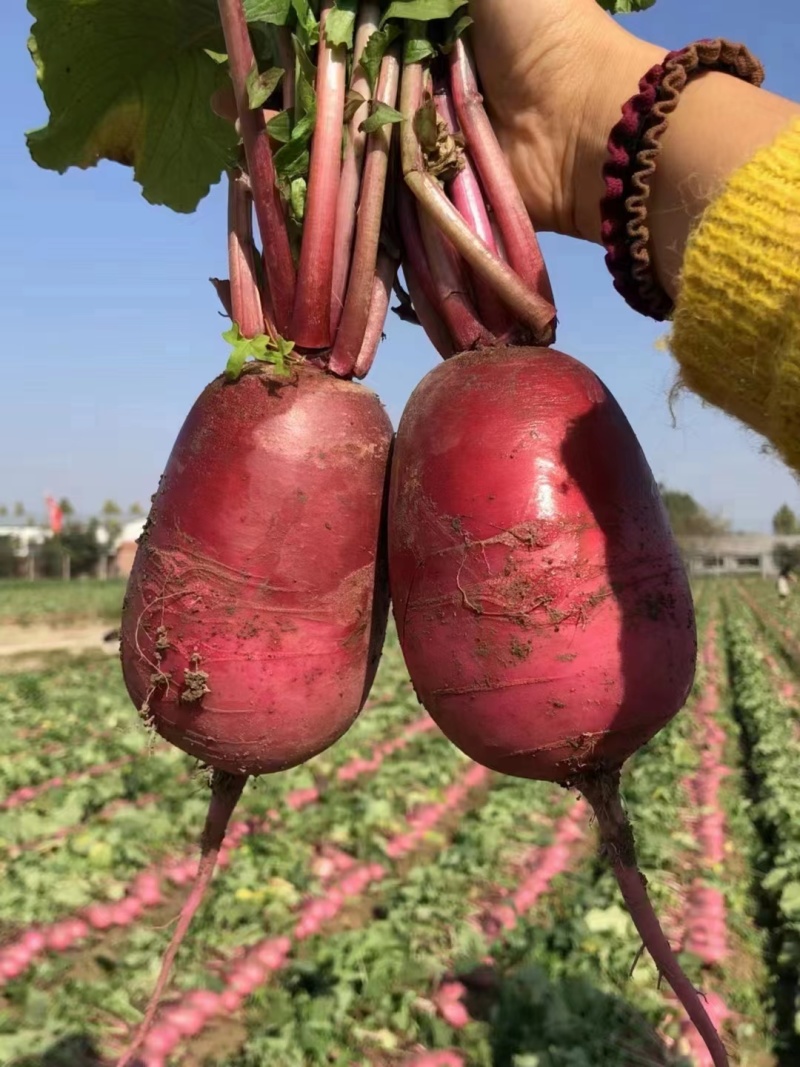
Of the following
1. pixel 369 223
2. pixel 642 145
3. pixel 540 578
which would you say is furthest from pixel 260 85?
pixel 540 578

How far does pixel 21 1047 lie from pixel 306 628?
2.91m

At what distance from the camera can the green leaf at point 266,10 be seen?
162 centimetres

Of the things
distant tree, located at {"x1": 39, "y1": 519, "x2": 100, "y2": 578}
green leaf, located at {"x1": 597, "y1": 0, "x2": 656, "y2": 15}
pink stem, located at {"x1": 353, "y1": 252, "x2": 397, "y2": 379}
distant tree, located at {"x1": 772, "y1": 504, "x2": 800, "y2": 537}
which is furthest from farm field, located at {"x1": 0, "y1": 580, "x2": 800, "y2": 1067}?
distant tree, located at {"x1": 772, "y1": 504, "x2": 800, "y2": 537}

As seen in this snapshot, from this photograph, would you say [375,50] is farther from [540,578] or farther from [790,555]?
[790,555]

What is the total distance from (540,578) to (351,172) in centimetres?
84

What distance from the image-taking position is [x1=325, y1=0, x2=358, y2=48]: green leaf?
1.59 meters

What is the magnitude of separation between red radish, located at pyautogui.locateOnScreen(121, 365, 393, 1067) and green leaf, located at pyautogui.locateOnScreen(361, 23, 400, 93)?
0.55 m

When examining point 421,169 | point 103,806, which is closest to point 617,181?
point 421,169

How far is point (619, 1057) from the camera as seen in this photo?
3.59 metres

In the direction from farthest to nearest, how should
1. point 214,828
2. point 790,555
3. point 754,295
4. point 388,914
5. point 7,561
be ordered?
point 790,555 < point 7,561 < point 388,914 < point 214,828 < point 754,295

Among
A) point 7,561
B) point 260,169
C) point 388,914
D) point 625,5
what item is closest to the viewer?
point 260,169

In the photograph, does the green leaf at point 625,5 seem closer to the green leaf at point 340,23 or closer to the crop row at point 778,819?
the green leaf at point 340,23

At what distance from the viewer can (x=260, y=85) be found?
1.58 meters

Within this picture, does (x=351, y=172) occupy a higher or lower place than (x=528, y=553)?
higher
